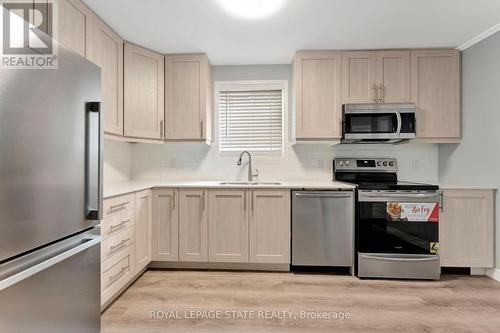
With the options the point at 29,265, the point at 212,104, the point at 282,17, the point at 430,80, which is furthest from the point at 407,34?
the point at 29,265

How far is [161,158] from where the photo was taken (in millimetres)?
3389

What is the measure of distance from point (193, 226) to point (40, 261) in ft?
5.76

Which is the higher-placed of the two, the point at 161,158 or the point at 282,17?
the point at 282,17

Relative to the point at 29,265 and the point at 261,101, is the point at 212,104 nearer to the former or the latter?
the point at 261,101

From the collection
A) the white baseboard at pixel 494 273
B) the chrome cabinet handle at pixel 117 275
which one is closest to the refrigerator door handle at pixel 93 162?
the chrome cabinet handle at pixel 117 275

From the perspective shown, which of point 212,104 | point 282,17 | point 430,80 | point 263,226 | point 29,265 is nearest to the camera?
point 29,265

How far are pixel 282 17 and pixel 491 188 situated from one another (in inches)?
98.4

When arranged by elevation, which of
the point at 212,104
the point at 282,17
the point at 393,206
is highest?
the point at 282,17

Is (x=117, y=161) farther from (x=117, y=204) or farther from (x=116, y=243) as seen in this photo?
(x=116, y=243)

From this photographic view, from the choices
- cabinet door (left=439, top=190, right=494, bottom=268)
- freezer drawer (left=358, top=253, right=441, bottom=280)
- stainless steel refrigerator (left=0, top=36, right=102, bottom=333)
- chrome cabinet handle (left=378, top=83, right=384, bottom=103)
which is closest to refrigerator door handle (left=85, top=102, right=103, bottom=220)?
stainless steel refrigerator (left=0, top=36, right=102, bottom=333)

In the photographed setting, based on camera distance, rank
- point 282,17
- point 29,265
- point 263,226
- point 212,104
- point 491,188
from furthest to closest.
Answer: point 212,104 → point 263,226 → point 491,188 → point 282,17 → point 29,265

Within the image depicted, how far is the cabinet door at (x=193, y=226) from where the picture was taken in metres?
2.72

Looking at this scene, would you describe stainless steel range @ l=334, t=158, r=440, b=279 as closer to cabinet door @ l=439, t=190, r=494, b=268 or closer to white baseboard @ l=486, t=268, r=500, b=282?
cabinet door @ l=439, t=190, r=494, b=268

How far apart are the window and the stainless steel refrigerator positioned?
211 cm
